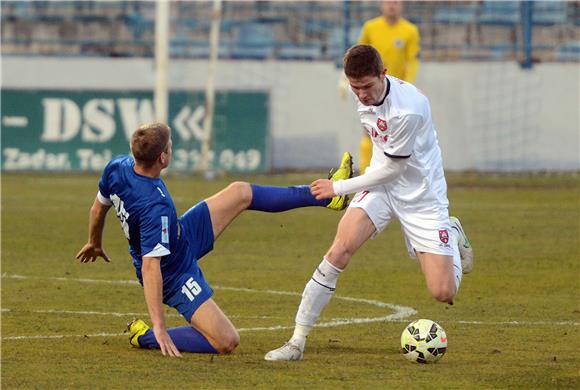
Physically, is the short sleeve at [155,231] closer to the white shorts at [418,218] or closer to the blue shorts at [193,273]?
the blue shorts at [193,273]

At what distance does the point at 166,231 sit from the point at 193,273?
0.43 metres

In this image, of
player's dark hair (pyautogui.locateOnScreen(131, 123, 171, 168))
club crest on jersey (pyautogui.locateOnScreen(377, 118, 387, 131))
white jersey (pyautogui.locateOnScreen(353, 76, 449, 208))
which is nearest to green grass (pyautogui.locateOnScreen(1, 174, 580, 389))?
white jersey (pyautogui.locateOnScreen(353, 76, 449, 208))

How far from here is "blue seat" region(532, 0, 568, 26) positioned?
28828 mm

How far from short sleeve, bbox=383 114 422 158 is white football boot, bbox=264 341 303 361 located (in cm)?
126

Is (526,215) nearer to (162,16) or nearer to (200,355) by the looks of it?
(162,16)

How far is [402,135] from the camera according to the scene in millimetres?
8062

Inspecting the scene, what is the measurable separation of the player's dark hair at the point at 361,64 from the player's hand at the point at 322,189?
2.17ft

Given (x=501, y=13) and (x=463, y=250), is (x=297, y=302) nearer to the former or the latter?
(x=463, y=250)

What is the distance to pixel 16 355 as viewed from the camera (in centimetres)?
788

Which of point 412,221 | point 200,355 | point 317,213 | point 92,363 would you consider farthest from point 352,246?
point 317,213

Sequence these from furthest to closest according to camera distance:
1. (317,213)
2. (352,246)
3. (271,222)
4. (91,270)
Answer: (317,213), (271,222), (91,270), (352,246)

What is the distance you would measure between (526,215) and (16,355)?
1136 centimetres

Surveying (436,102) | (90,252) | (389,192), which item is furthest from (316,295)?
(436,102)

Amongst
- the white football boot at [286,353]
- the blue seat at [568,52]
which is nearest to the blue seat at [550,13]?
the blue seat at [568,52]
